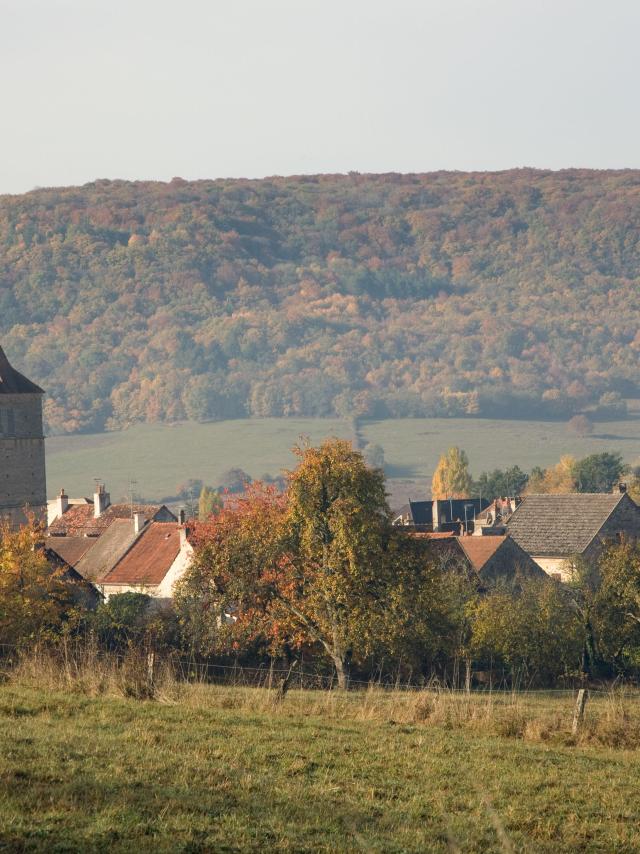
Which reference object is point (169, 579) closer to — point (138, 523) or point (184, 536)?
point (184, 536)

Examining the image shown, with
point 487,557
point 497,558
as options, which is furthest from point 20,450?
point 487,557

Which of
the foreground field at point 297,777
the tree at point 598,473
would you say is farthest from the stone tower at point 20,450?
the foreground field at point 297,777

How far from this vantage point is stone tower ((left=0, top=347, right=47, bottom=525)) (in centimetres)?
7769

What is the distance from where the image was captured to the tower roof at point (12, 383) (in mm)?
80062

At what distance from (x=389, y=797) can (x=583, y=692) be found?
621cm

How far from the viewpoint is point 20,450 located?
78.9 meters

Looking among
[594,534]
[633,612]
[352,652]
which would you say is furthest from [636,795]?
[594,534]

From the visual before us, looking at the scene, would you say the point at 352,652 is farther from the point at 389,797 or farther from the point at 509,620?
the point at 389,797

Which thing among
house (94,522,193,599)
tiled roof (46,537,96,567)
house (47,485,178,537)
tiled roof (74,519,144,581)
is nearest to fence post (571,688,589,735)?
house (94,522,193,599)

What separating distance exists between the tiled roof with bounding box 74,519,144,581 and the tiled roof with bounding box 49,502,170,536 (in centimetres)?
722

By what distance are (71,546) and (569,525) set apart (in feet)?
73.0

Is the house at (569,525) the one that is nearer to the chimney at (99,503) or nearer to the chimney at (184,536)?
the chimney at (184,536)

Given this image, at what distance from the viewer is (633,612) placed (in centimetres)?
4316

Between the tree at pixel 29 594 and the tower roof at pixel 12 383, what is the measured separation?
120ft
